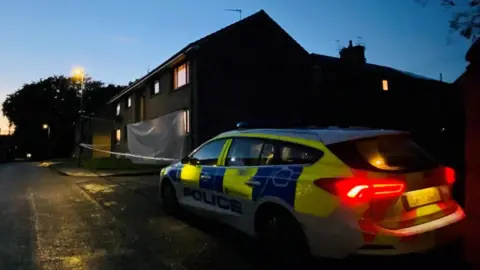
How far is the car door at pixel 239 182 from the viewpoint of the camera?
16.2 ft

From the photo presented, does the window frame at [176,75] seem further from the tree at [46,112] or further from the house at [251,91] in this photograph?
the tree at [46,112]

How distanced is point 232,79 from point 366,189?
16628mm

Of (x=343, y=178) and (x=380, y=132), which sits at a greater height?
(x=380, y=132)

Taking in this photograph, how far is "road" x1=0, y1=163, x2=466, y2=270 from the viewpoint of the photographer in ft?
15.5

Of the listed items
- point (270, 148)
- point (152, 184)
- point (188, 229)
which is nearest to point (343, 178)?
point (270, 148)

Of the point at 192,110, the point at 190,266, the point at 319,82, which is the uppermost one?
the point at 319,82

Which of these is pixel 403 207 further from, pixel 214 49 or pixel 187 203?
pixel 214 49

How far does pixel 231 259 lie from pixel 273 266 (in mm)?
595

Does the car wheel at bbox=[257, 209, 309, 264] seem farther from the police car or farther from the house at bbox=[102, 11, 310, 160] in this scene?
the house at bbox=[102, 11, 310, 160]

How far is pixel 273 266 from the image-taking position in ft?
14.8

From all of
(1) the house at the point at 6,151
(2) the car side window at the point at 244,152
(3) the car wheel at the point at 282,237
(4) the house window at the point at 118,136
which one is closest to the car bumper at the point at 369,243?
(3) the car wheel at the point at 282,237

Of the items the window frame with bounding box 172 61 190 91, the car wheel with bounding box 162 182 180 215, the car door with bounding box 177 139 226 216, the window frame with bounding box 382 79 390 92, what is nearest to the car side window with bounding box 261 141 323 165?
the car door with bounding box 177 139 226 216

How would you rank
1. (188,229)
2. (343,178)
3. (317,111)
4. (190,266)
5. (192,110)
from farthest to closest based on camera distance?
(317,111), (192,110), (188,229), (190,266), (343,178)

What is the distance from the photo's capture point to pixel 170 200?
23.9 feet
